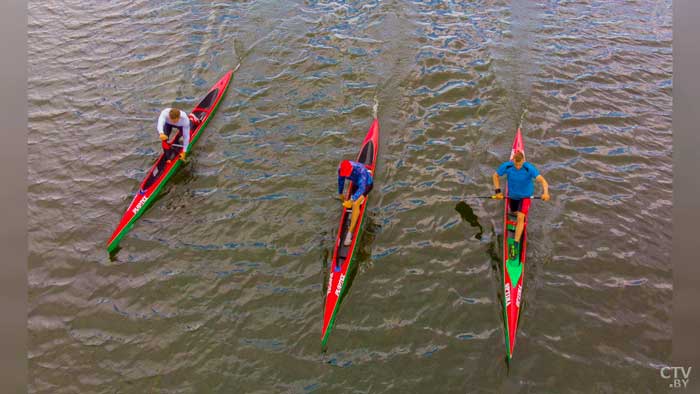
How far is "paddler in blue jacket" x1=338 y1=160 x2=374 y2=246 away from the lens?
11.3 m

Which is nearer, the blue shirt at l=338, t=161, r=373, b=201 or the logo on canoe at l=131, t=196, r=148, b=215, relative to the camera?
the blue shirt at l=338, t=161, r=373, b=201

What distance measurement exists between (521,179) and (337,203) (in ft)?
16.4

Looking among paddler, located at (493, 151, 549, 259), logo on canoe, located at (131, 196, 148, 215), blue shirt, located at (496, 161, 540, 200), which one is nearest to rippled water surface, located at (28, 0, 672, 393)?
logo on canoe, located at (131, 196, 148, 215)

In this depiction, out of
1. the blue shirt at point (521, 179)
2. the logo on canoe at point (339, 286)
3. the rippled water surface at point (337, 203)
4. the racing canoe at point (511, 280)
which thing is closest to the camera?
the rippled water surface at point (337, 203)

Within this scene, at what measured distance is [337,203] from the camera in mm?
12672

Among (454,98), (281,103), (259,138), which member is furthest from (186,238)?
(454,98)

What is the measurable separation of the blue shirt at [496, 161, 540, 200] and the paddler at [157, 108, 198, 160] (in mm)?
9323

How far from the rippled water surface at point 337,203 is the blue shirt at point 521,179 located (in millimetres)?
984

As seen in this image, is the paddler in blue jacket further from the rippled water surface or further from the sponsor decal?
the sponsor decal

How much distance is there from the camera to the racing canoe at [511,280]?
31.8ft

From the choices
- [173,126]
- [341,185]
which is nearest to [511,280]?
[341,185]

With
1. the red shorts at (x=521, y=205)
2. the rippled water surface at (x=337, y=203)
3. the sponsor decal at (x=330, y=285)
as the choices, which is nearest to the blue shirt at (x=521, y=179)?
the red shorts at (x=521, y=205)

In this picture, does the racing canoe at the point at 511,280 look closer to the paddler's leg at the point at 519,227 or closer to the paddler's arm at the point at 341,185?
the paddler's leg at the point at 519,227

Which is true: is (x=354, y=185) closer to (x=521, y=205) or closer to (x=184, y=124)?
(x=521, y=205)
